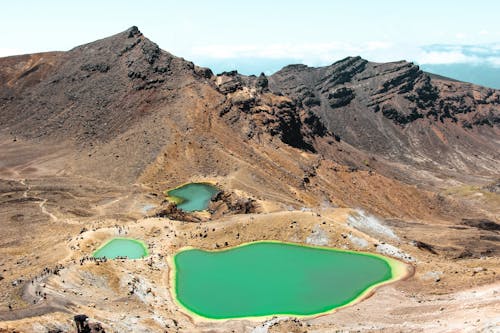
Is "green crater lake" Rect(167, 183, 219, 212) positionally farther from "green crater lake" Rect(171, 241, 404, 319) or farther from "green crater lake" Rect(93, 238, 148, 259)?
"green crater lake" Rect(171, 241, 404, 319)

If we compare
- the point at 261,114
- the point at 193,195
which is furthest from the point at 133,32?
the point at 193,195

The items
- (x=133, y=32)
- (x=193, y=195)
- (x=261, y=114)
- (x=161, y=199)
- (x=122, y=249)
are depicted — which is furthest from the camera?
(x=133, y=32)

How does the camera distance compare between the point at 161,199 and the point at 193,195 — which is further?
the point at 193,195

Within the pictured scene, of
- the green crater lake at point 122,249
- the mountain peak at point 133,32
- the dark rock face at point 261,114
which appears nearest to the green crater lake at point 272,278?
the green crater lake at point 122,249

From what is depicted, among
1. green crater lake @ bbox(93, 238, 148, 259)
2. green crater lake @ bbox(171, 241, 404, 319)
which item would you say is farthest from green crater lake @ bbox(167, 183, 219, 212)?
green crater lake @ bbox(171, 241, 404, 319)

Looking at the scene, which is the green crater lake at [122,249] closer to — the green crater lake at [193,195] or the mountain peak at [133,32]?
the green crater lake at [193,195]

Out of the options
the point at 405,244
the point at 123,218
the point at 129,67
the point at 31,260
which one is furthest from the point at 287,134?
the point at 31,260

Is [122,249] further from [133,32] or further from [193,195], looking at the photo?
[133,32]
